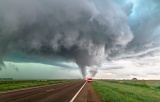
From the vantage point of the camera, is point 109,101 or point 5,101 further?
point 109,101

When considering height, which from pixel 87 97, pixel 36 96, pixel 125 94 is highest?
pixel 125 94

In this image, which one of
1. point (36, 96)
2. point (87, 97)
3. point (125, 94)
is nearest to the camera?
point (36, 96)

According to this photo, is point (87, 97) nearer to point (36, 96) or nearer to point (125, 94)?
point (36, 96)

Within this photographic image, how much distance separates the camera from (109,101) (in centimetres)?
1909

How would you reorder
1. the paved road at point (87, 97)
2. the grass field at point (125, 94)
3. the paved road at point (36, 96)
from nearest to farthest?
the paved road at point (36, 96) < the paved road at point (87, 97) < the grass field at point (125, 94)

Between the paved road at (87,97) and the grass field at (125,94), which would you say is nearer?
the paved road at (87,97)

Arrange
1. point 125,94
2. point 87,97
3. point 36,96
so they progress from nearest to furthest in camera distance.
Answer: point 36,96
point 87,97
point 125,94

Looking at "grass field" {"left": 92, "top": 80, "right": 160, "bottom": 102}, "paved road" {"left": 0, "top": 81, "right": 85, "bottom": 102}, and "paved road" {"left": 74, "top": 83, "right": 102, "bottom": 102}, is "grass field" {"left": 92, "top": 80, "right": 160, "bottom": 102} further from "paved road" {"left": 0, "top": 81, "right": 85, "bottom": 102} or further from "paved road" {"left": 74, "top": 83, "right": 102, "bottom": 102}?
"paved road" {"left": 0, "top": 81, "right": 85, "bottom": 102}

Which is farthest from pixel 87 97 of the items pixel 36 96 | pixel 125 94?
pixel 125 94

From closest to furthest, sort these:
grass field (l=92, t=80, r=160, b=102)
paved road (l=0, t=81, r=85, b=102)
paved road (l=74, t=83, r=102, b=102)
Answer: paved road (l=0, t=81, r=85, b=102), paved road (l=74, t=83, r=102, b=102), grass field (l=92, t=80, r=160, b=102)

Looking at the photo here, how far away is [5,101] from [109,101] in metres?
8.63

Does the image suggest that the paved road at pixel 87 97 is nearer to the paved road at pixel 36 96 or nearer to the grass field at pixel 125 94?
the grass field at pixel 125 94

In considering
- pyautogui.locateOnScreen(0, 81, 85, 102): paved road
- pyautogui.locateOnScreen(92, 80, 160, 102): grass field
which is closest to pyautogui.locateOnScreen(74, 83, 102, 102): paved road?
pyautogui.locateOnScreen(92, 80, 160, 102): grass field

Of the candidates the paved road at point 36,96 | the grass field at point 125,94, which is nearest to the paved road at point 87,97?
the grass field at point 125,94
